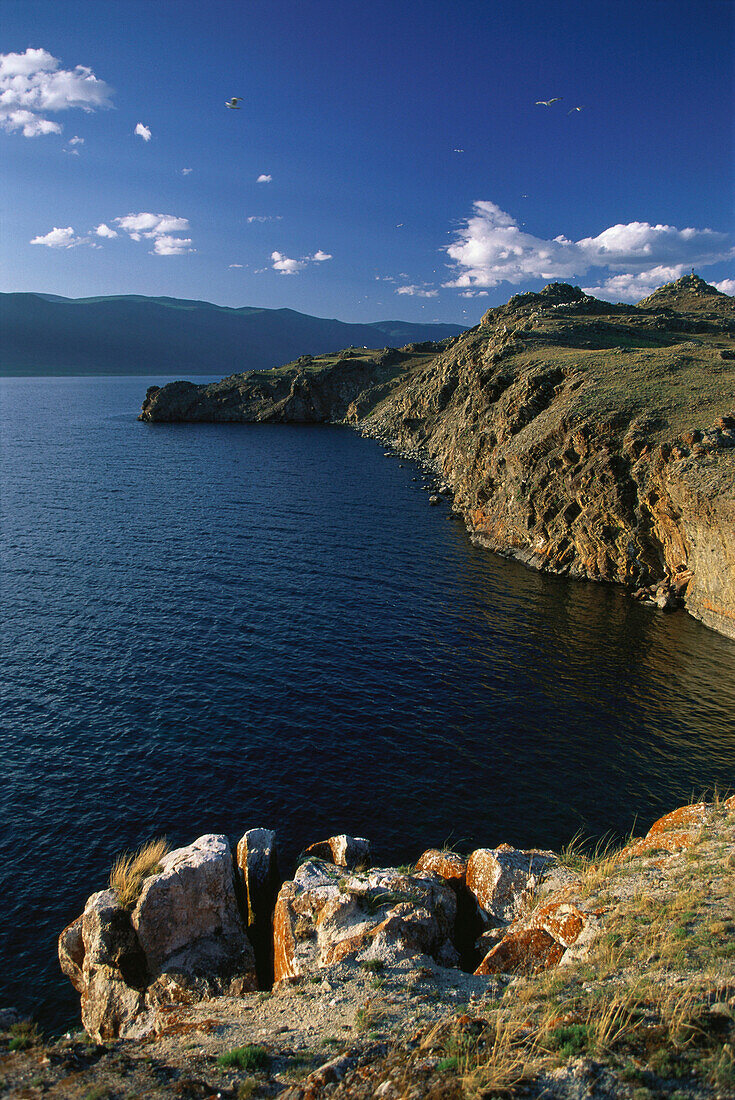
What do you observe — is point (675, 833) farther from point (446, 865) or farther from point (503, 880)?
point (446, 865)

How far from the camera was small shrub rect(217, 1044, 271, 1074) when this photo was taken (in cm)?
1394

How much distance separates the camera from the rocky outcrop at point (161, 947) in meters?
19.6

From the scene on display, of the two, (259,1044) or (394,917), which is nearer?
(259,1044)

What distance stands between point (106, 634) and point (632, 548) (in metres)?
49.7

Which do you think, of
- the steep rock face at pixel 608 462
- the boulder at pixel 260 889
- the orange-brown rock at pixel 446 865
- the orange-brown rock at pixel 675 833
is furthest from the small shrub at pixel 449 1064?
the steep rock face at pixel 608 462

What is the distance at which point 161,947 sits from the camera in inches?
808

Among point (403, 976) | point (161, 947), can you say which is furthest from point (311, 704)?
point (403, 976)

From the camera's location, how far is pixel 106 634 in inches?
1842

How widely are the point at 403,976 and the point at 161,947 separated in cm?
894

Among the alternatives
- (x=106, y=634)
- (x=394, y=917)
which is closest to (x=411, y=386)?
(x=106, y=634)

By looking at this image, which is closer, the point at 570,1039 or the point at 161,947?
the point at 570,1039

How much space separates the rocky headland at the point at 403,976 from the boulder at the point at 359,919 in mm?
69

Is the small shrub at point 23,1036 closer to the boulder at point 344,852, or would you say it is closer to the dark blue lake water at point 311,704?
the dark blue lake water at point 311,704

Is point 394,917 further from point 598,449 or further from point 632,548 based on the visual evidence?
point 598,449
